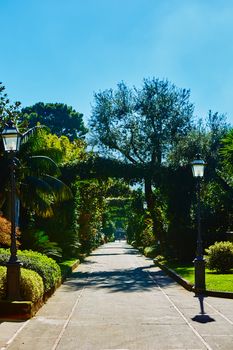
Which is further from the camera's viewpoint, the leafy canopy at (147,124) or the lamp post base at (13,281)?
the leafy canopy at (147,124)

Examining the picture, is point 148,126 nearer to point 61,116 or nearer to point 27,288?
point 27,288

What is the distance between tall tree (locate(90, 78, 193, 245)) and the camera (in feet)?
98.6

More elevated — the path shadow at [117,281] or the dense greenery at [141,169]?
the dense greenery at [141,169]

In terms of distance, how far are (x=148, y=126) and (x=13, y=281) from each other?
20.8 meters

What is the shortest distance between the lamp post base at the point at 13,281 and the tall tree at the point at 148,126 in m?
19.2

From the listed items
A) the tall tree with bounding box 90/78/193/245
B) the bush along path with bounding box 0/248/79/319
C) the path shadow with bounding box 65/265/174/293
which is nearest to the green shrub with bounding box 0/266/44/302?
the bush along path with bounding box 0/248/79/319

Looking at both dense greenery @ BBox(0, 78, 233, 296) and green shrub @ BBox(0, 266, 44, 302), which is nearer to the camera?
green shrub @ BBox(0, 266, 44, 302)

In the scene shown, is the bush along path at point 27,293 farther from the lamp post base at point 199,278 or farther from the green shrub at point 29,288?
the lamp post base at point 199,278

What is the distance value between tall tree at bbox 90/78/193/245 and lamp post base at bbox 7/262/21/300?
19206 mm

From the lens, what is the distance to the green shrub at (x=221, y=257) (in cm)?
Result: 1945

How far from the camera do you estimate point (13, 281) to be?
10.7m

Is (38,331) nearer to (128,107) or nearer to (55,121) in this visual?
(128,107)

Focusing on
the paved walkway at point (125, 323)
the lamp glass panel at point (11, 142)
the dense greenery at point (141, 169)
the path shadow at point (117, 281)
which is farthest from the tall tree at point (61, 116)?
the lamp glass panel at point (11, 142)

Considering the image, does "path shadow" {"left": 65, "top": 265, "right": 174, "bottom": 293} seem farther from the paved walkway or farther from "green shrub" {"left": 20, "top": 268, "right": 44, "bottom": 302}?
"green shrub" {"left": 20, "top": 268, "right": 44, "bottom": 302}
